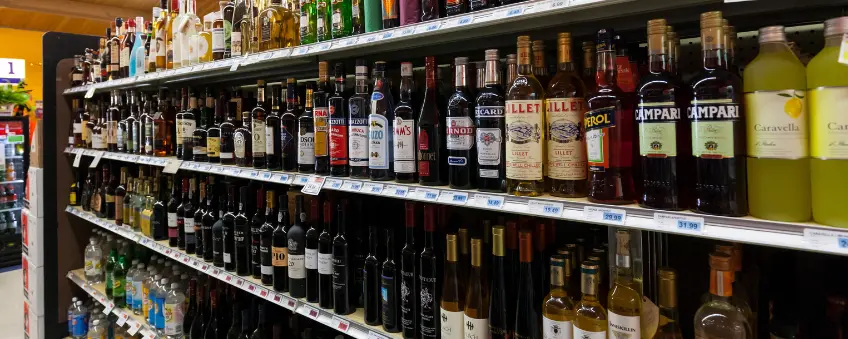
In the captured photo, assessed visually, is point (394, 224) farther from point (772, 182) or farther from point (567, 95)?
point (772, 182)

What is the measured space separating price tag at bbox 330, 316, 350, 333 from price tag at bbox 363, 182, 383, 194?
470mm

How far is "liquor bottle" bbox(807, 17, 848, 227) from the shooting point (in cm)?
78

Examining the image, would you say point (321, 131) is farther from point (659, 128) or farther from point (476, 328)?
point (659, 128)

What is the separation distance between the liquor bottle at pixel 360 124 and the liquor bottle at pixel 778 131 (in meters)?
1.02

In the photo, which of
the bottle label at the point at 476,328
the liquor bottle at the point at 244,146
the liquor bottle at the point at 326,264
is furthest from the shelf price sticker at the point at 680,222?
the liquor bottle at the point at 244,146

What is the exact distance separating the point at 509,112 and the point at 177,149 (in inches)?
76.6

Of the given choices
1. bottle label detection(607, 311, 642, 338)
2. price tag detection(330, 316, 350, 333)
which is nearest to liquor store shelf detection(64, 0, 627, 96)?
bottle label detection(607, 311, 642, 338)

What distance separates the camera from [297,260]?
1773 mm

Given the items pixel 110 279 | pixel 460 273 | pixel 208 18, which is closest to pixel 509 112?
pixel 460 273

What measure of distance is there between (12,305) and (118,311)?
316 centimetres

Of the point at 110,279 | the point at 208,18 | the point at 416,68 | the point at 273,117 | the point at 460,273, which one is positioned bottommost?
the point at 110,279

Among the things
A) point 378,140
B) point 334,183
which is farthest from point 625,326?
point 334,183

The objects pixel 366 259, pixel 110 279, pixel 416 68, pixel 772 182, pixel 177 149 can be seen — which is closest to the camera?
pixel 772 182

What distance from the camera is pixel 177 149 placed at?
247 centimetres
